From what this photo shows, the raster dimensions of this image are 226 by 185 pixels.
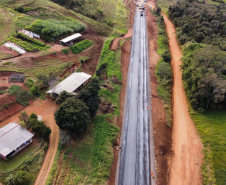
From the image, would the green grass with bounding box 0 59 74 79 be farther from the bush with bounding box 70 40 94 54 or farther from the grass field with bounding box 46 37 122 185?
the grass field with bounding box 46 37 122 185

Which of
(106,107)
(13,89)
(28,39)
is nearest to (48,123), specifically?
(13,89)

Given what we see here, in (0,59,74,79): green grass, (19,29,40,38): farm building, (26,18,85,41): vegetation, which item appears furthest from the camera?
(26,18,85,41): vegetation

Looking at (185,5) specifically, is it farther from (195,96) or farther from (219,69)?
(195,96)

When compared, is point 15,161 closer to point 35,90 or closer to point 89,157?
point 89,157

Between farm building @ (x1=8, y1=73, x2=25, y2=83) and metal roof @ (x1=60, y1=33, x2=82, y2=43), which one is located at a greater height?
metal roof @ (x1=60, y1=33, x2=82, y2=43)

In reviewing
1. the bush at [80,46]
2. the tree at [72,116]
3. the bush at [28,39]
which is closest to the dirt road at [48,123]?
the tree at [72,116]

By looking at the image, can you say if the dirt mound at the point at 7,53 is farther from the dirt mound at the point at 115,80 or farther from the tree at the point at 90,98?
the dirt mound at the point at 115,80

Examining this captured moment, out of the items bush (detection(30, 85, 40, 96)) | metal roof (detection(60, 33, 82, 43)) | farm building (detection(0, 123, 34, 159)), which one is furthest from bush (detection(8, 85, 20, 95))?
metal roof (detection(60, 33, 82, 43))
